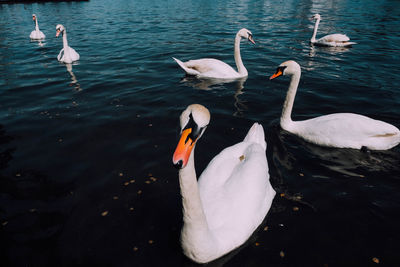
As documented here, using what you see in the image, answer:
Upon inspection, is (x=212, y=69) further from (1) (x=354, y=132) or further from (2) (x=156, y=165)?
(1) (x=354, y=132)

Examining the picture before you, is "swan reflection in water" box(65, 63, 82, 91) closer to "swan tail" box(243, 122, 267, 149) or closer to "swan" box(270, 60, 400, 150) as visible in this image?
"swan tail" box(243, 122, 267, 149)

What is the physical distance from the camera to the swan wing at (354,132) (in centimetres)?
548

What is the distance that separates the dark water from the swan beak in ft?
6.49

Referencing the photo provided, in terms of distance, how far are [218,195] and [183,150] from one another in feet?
5.51

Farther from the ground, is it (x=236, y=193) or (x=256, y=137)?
(x=256, y=137)

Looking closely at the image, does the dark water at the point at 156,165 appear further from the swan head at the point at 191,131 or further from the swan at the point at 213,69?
the swan head at the point at 191,131

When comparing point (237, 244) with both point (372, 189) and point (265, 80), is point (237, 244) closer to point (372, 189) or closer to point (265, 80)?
point (372, 189)

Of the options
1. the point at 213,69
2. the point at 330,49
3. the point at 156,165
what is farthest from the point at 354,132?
the point at 330,49

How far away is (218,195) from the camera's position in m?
3.76

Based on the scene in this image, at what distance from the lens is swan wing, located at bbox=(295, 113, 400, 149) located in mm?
5484

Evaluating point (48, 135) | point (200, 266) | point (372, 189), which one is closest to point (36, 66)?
point (48, 135)

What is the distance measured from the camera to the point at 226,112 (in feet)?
26.0

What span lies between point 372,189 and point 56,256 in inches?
217

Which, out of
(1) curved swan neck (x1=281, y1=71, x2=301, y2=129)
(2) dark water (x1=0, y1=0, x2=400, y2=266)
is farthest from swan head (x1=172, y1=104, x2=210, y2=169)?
(1) curved swan neck (x1=281, y1=71, x2=301, y2=129)
